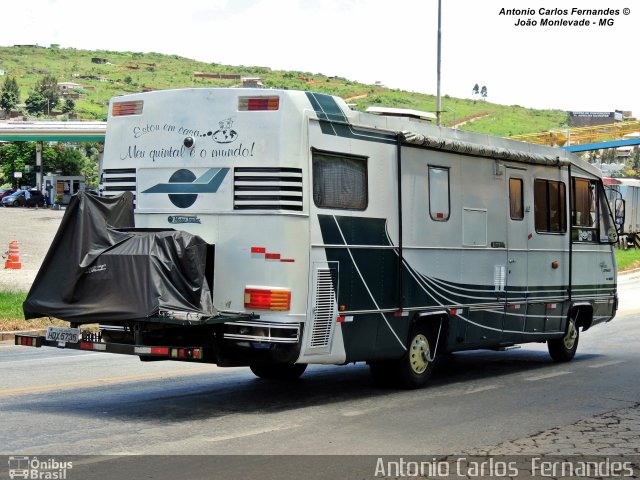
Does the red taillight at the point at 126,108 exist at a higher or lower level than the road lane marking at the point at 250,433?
higher

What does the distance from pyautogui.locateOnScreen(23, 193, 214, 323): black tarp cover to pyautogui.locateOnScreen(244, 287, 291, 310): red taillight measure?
457 mm

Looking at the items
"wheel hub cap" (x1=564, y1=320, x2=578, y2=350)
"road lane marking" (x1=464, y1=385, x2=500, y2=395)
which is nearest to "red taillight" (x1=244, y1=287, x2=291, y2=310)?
"road lane marking" (x1=464, y1=385, x2=500, y2=395)

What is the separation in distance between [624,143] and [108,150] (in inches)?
2278

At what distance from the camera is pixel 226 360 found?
10453 mm

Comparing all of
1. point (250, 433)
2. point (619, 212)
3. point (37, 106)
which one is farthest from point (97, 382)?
point (37, 106)

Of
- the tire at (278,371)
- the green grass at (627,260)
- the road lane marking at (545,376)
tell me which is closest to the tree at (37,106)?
the green grass at (627,260)

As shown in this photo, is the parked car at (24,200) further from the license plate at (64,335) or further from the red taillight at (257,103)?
the red taillight at (257,103)

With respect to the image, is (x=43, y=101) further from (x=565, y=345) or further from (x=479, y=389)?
(x=479, y=389)

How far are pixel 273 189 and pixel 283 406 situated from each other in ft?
7.76

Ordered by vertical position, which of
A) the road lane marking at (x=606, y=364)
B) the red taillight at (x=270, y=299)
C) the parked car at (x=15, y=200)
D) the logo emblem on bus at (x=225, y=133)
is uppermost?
the parked car at (x=15, y=200)

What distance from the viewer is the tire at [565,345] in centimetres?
1559

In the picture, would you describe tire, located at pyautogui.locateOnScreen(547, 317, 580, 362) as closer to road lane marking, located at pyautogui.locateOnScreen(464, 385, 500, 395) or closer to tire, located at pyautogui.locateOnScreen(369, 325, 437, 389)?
road lane marking, located at pyautogui.locateOnScreen(464, 385, 500, 395)

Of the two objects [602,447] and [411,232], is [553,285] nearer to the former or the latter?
[411,232]

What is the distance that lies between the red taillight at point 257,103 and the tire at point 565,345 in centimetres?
707
